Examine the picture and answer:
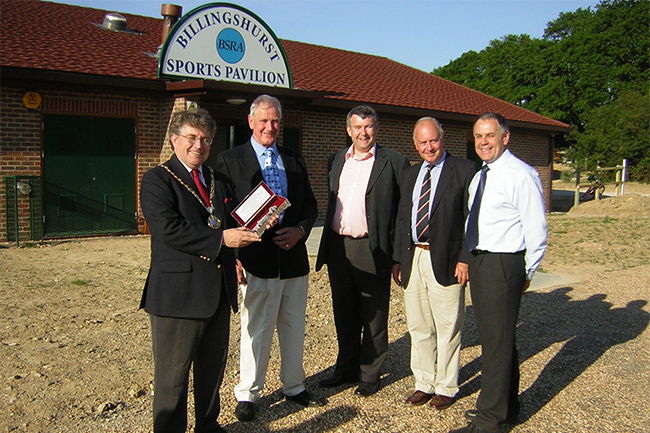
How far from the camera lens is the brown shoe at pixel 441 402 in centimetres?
398

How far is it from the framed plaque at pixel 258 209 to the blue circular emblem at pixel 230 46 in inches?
321

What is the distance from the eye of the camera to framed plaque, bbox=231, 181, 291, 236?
318 centimetres

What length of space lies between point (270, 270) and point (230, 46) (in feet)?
26.4

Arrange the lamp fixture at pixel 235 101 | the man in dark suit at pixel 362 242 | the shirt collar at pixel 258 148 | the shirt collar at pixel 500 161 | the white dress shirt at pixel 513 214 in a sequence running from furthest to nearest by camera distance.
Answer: the lamp fixture at pixel 235 101 < the man in dark suit at pixel 362 242 < the shirt collar at pixel 258 148 < the shirt collar at pixel 500 161 < the white dress shirt at pixel 513 214

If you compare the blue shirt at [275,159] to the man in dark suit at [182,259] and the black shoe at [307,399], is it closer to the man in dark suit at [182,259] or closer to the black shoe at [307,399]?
the man in dark suit at [182,259]

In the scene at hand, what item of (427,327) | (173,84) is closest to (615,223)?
(173,84)

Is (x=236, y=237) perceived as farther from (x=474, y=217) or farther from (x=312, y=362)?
(x=312, y=362)

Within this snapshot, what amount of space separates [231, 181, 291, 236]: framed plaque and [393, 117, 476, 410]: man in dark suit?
116 cm

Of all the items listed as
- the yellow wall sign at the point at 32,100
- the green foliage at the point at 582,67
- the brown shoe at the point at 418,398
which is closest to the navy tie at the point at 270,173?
the brown shoe at the point at 418,398

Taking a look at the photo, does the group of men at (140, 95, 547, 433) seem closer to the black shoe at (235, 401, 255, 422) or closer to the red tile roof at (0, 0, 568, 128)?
the black shoe at (235, 401, 255, 422)

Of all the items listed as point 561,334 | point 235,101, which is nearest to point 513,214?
point 561,334

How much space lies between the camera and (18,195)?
9.91 m

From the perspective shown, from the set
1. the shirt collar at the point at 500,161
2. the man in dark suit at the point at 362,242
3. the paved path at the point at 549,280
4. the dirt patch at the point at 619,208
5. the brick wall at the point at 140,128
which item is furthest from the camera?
the dirt patch at the point at 619,208

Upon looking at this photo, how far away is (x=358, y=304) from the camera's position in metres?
4.44
